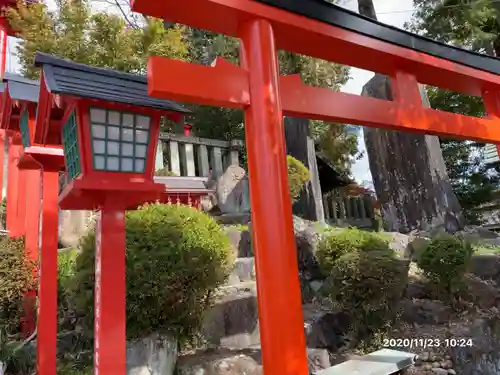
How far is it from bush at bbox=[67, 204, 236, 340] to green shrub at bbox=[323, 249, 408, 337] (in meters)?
1.87

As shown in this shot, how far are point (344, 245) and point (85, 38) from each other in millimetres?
8730

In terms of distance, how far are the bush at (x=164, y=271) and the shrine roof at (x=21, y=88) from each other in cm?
156

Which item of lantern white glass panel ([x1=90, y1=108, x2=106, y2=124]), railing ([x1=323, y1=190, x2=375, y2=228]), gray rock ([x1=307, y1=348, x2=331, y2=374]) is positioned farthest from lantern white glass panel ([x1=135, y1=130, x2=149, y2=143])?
railing ([x1=323, y1=190, x2=375, y2=228])

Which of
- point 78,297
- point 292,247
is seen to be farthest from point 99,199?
point 78,297

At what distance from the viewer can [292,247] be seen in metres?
2.41

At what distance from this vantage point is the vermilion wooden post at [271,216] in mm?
2256

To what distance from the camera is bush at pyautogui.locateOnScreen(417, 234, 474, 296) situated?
591 centimetres

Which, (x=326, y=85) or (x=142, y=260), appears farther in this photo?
(x=326, y=85)

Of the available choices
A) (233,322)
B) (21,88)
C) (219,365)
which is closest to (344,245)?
(233,322)

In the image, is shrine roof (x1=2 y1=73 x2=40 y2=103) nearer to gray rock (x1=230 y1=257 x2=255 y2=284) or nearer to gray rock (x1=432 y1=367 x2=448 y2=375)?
gray rock (x1=230 y1=257 x2=255 y2=284)

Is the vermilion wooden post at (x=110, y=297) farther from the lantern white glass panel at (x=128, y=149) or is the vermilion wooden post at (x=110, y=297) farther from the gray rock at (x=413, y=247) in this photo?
the gray rock at (x=413, y=247)

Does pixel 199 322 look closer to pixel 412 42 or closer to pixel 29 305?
pixel 29 305

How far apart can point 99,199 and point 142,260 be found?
1388 millimetres

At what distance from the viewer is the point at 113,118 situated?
104 inches
